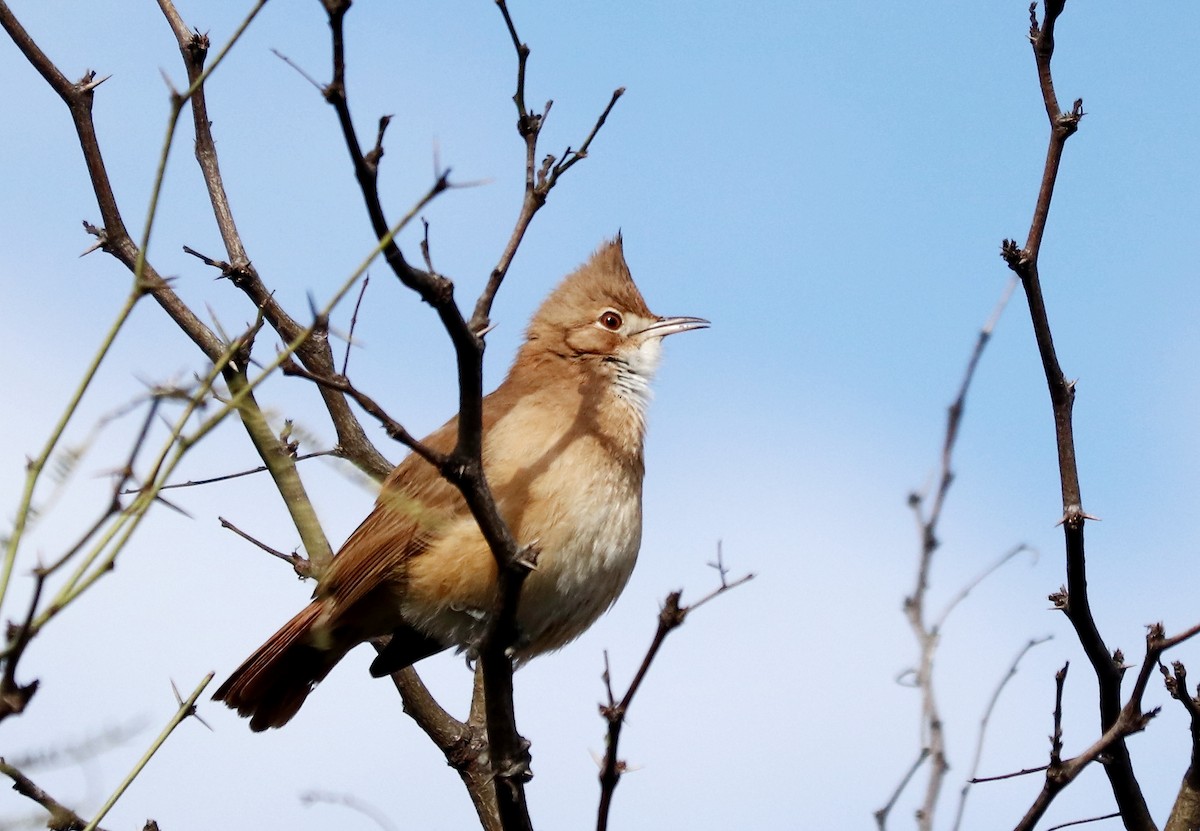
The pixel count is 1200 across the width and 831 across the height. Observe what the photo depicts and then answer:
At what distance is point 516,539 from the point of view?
5219mm

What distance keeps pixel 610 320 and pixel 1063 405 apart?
10.3ft

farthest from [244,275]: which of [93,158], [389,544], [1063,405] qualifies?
[1063,405]

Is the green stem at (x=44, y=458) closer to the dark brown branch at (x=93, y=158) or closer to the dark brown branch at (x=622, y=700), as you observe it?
the dark brown branch at (x=622, y=700)

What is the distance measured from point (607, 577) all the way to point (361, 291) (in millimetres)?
1583

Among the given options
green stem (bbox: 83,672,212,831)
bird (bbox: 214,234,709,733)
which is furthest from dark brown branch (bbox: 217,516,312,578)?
green stem (bbox: 83,672,212,831)

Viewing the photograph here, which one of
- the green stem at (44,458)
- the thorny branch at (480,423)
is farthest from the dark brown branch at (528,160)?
the green stem at (44,458)

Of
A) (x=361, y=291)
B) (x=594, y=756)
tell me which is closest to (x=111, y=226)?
(x=361, y=291)

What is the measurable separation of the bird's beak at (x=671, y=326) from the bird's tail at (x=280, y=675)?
6.75 feet

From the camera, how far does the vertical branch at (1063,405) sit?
3559 mm

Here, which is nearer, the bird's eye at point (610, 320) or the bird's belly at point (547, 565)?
the bird's belly at point (547, 565)

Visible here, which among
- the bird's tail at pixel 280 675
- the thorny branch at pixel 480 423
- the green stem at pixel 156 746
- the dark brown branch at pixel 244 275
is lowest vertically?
the green stem at pixel 156 746

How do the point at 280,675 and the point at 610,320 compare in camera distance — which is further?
the point at 610,320

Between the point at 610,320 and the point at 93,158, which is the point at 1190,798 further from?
the point at 93,158

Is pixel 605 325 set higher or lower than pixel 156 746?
higher
